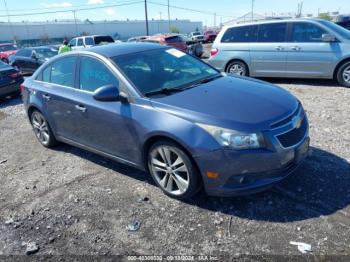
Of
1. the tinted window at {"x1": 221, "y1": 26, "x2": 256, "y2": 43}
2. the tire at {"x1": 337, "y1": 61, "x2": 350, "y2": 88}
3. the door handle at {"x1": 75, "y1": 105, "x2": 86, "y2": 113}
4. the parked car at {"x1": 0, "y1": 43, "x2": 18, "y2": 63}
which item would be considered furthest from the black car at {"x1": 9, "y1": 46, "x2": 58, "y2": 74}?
the tire at {"x1": 337, "y1": 61, "x2": 350, "y2": 88}

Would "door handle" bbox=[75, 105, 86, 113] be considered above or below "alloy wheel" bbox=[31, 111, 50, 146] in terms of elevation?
above

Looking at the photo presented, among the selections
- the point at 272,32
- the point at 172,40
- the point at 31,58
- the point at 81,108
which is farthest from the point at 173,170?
the point at 172,40

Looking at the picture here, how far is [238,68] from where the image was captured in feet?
31.4

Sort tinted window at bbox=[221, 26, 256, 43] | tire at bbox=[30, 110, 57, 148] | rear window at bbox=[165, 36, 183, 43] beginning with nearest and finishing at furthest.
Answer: tire at bbox=[30, 110, 57, 148] < tinted window at bbox=[221, 26, 256, 43] < rear window at bbox=[165, 36, 183, 43]

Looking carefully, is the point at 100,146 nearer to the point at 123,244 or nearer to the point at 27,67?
the point at 123,244

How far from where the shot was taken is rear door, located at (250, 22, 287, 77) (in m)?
8.75

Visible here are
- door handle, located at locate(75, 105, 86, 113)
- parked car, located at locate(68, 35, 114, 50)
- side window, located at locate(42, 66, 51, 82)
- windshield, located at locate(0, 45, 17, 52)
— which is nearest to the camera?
door handle, located at locate(75, 105, 86, 113)

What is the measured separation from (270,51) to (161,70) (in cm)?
562

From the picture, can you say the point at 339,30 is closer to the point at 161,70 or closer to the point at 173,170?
the point at 161,70

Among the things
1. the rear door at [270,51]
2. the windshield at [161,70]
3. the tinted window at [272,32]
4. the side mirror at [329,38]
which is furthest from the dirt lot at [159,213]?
the tinted window at [272,32]

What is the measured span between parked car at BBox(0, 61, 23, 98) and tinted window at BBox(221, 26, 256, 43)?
6.41 m

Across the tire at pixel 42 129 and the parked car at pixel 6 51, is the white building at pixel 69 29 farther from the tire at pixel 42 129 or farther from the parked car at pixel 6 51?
the tire at pixel 42 129

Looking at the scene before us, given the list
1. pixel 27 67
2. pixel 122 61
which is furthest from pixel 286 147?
pixel 27 67

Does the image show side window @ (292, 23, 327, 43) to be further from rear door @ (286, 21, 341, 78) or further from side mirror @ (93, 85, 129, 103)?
side mirror @ (93, 85, 129, 103)
